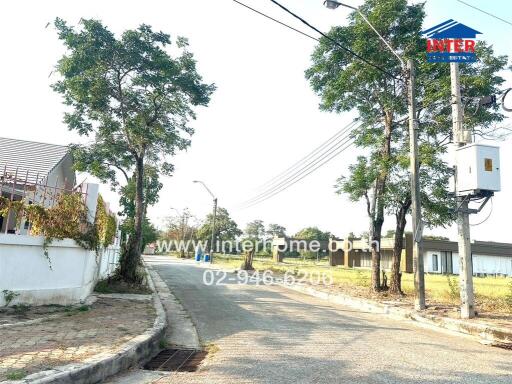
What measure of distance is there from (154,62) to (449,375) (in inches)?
460

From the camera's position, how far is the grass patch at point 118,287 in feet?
41.9

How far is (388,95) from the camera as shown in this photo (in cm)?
1497

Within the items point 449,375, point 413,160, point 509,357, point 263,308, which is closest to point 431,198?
point 413,160

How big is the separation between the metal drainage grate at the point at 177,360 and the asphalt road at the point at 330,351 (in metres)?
0.23

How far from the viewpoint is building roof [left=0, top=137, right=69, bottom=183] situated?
604 inches

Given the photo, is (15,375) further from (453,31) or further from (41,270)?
(453,31)

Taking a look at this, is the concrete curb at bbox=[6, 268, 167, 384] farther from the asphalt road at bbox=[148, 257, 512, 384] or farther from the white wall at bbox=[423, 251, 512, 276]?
the white wall at bbox=[423, 251, 512, 276]

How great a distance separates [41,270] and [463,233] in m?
9.77

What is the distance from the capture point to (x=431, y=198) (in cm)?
1394

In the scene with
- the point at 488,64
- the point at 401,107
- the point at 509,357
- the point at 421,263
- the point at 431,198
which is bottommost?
the point at 509,357

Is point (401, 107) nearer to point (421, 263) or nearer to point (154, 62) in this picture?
point (421, 263)

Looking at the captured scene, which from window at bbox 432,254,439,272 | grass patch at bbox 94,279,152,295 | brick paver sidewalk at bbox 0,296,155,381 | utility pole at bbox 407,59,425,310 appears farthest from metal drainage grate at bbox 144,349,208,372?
window at bbox 432,254,439,272

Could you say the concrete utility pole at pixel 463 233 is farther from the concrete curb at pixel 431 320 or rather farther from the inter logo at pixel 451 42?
the inter logo at pixel 451 42

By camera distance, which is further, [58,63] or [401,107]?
[401,107]
